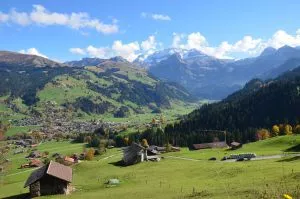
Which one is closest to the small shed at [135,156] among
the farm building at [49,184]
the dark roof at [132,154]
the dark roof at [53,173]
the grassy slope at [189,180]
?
the dark roof at [132,154]

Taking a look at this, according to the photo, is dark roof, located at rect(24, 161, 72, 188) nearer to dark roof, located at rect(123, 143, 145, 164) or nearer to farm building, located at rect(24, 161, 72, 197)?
farm building, located at rect(24, 161, 72, 197)

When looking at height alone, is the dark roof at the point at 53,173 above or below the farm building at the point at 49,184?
above

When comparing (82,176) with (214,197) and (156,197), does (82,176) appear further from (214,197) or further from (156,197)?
(214,197)

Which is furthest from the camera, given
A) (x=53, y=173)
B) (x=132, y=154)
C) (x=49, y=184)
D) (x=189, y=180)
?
(x=132, y=154)

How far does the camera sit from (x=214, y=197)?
53000 millimetres

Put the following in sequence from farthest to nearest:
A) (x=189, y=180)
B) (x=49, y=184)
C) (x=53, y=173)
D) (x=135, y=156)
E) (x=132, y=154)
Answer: (x=132, y=154), (x=135, y=156), (x=53, y=173), (x=49, y=184), (x=189, y=180)

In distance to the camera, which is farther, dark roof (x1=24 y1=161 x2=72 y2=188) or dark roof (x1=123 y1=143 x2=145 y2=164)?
dark roof (x1=123 y1=143 x2=145 y2=164)

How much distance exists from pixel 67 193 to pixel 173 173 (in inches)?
1031

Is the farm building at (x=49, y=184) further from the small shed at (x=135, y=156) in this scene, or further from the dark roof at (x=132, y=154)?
the dark roof at (x=132, y=154)

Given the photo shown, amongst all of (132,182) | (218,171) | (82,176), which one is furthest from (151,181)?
(82,176)

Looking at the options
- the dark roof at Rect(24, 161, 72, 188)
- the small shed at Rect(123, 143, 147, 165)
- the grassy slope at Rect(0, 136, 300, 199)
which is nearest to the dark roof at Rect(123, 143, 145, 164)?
the small shed at Rect(123, 143, 147, 165)

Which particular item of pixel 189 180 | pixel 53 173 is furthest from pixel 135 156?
pixel 189 180

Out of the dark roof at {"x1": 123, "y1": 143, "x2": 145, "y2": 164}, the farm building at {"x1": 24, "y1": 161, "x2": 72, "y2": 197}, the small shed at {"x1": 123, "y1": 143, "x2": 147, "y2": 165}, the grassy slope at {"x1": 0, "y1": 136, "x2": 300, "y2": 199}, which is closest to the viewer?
the grassy slope at {"x1": 0, "y1": 136, "x2": 300, "y2": 199}

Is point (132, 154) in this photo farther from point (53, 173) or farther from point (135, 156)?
point (53, 173)
